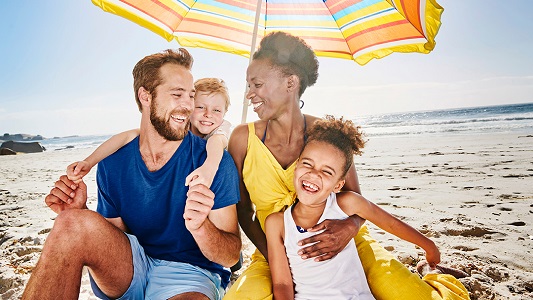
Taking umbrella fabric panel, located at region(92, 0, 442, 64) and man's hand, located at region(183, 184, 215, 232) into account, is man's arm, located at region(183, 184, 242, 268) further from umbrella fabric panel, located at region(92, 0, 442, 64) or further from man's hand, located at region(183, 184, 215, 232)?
umbrella fabric panel, located at region(92, 0, 442, 64)

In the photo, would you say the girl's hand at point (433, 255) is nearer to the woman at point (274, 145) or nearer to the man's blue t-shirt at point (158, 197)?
the woman at point (274, 145)

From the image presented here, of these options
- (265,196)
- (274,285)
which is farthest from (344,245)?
(265,196)

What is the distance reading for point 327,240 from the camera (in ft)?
6.63

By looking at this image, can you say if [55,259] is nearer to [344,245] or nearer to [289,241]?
[289,241]

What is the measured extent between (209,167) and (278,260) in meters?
0.70

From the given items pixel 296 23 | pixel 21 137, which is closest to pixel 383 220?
pixel 296 23

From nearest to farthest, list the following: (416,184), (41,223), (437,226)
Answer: (437,226), (41,223), (416,184)

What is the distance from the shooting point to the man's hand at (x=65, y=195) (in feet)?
6.63

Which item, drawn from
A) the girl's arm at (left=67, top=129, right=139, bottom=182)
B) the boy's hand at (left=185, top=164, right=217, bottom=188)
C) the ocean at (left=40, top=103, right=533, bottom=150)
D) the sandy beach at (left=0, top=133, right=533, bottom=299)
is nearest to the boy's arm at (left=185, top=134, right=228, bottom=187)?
the boy's hand at (left=185, top=164, right=217, bottom=188)

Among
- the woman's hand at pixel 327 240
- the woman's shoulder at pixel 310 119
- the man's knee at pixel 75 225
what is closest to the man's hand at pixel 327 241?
the woman's hand at pixel 327 240

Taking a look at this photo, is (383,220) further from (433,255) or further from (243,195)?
(243,195)

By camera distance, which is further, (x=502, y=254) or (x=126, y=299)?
(x=502, y=254)

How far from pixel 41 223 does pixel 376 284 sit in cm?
460

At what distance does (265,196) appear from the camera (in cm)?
249
